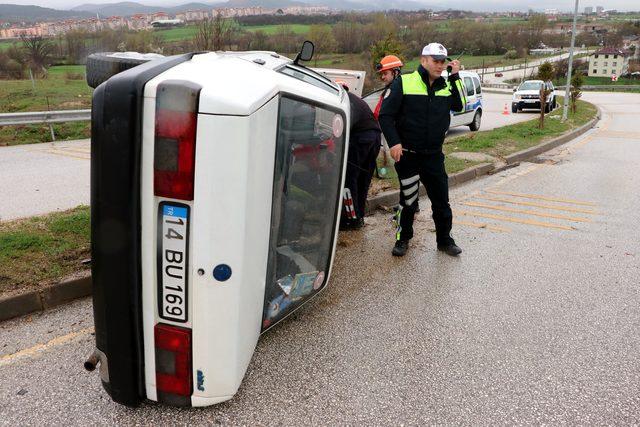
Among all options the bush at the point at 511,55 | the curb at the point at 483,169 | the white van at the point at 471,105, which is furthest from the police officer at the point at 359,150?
the bush at the point at 511,55

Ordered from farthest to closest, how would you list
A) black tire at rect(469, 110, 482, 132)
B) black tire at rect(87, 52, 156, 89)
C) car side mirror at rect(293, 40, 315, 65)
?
black tire at rect(469, 110, 482, 132)
car side mirror at rect(293, 40, 315, 65)
black tire at rect(87, 52, 156, 89)

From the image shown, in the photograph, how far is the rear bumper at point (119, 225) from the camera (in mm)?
2262

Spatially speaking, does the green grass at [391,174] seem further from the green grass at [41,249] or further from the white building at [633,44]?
the white building at [633,44]

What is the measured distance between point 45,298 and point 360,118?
10.9ft

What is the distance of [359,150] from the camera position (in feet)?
17.7

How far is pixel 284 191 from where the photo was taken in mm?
2945

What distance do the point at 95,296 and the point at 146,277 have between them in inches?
11.8

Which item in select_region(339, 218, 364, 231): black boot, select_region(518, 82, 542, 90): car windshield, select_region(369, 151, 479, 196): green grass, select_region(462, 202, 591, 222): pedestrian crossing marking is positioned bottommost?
select_region(339, 218, 364, 231): black boot

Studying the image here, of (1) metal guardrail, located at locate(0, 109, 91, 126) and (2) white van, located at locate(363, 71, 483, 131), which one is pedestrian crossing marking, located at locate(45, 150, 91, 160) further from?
(2) white van, located at locate(363, 71, 483, 131)

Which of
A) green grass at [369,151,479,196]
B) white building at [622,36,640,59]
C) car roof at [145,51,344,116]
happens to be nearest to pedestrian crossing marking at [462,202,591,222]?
green grass at [369,151,479,196]

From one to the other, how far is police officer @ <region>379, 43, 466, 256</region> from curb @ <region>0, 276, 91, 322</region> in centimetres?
279

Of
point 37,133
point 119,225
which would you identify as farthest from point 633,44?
point 119,225

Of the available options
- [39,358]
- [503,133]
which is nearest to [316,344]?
[39,358]

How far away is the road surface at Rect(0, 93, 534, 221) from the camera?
642 cm
